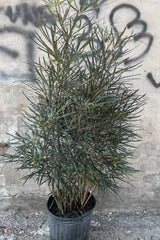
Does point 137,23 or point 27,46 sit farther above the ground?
point 137,23

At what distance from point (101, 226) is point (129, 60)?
1686 mm

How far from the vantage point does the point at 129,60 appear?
2236 mm

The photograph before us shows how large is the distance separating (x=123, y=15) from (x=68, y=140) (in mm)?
1298

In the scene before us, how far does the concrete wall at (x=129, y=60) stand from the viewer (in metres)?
2.14

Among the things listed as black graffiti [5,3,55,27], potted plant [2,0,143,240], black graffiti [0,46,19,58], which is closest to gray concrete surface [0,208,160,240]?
potted plant [2,0,143,240]

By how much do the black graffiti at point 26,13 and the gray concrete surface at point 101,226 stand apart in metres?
1.93

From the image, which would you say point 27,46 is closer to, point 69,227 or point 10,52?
point 10,52

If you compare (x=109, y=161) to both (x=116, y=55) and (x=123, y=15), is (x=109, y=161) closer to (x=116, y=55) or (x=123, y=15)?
(x=116, y=55)

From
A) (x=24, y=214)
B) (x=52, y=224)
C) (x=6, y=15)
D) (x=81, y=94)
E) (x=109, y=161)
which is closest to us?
(x=81, y=94)

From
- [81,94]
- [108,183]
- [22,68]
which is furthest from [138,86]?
[22,68]

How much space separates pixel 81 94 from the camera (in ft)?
5.38

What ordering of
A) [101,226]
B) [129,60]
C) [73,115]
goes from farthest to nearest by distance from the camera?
1. [101,226]
2. [129,60]
3. [73,115]

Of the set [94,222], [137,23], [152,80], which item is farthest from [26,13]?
[94,222]

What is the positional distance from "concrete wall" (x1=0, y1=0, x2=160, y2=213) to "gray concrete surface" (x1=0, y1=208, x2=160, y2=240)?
0.23m
